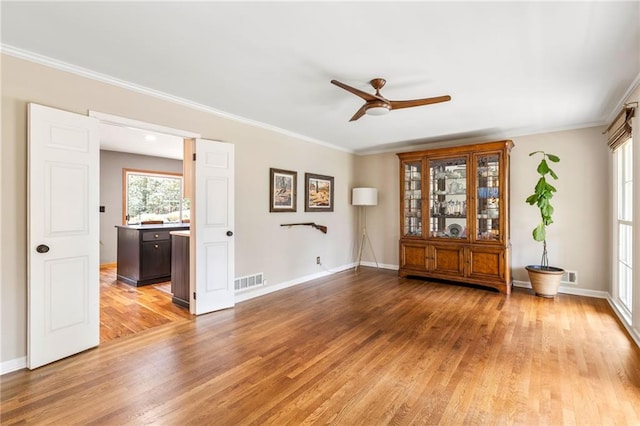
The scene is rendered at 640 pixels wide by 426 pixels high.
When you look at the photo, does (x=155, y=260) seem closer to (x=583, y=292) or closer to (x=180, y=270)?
(x=180, y=270)

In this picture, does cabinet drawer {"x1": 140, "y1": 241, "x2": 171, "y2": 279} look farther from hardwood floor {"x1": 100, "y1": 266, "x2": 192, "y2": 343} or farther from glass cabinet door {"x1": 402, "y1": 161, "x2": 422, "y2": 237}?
glass cabinet door {"x1": 402, "y1": 161, "x2": 422, "y2": 237}

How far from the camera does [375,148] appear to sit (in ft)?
20.3

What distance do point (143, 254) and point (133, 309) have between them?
4.66 ft

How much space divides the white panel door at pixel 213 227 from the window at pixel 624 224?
15.0 feet

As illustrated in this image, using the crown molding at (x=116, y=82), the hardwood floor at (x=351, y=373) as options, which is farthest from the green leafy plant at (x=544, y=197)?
the crown molding at (x=116, y=82)

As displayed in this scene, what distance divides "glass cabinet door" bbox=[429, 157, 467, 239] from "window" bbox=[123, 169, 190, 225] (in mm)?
6027

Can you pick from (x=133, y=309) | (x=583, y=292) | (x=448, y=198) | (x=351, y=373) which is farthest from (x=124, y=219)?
(x=583, y=292)

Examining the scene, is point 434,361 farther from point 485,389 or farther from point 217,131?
point 217,131

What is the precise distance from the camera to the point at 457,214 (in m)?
5.14

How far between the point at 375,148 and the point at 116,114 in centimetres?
446

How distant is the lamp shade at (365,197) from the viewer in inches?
241

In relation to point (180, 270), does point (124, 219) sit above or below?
above

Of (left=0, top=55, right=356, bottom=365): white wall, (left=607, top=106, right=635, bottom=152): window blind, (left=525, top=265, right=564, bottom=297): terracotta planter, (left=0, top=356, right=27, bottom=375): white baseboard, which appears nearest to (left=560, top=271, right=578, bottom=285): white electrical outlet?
(left=525, top=265, right=564, bottom=297): terracotta planter

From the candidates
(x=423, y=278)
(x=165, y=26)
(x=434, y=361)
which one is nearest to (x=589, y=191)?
(x=423, y=278)
